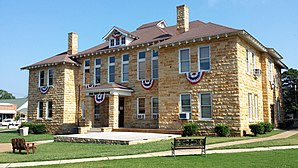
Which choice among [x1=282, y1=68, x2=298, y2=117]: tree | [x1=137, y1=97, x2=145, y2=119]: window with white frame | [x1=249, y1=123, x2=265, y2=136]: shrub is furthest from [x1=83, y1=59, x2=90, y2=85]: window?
[x1=282, y1=68, x2=298, y2=117]: tree

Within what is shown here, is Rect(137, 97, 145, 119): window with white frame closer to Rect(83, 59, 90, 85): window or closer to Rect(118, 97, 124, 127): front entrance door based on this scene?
Rect(118, 97, 124, 127): front entrance door

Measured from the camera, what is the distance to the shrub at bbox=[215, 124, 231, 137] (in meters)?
18.0

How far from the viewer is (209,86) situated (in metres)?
19.3

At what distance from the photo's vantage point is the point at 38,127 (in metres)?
27.1

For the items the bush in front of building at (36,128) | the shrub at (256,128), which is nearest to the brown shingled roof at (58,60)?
the bush in front of building at (36,128)

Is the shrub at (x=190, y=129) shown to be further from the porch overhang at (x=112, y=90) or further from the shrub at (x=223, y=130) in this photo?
the porch overhang at (x=112, y=90)

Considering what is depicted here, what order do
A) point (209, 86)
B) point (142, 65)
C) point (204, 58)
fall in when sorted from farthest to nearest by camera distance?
1. point (142, 65)
2. point (204, 58)
3. point (209, 86)

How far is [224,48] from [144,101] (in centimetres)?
807

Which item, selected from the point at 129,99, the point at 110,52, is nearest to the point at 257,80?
the point at 129,99

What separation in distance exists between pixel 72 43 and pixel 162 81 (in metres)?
12.6

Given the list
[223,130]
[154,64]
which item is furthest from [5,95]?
[223,130]

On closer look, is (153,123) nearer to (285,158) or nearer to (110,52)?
(110,52)

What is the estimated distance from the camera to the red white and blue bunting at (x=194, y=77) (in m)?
19.7

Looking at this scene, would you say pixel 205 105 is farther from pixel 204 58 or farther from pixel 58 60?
pixel 58 60
